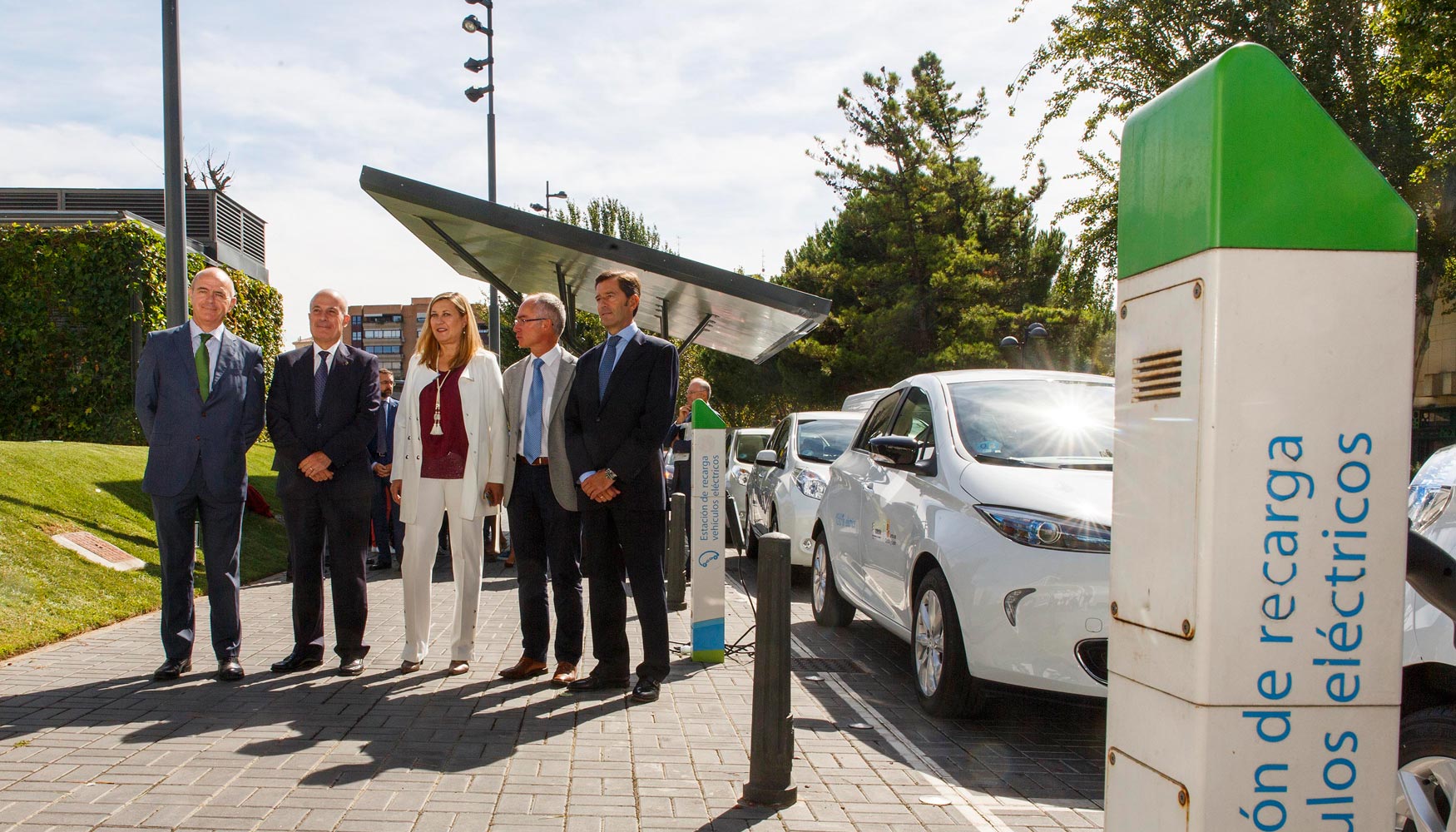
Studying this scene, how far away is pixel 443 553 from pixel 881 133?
95.3 feet

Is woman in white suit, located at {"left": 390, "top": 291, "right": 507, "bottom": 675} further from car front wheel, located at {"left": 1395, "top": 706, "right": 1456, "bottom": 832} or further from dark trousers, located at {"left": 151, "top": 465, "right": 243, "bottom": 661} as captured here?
car front wheel, located at {"left": 1395, "top": 706, "right": 1456, "bottom": 832}

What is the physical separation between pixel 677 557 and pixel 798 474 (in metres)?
1.54

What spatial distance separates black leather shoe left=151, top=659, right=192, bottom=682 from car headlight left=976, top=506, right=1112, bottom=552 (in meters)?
4.15

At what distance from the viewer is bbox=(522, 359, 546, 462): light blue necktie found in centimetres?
611

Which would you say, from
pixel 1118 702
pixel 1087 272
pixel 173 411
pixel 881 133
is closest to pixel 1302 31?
pixel 1087 272

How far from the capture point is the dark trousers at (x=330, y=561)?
620 cm

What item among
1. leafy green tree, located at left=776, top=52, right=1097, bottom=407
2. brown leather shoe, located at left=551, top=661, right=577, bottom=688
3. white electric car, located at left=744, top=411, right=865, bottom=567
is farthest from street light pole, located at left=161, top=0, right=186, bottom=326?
leafy green tree, located at left=776, top=52, right=1097, bottom=407

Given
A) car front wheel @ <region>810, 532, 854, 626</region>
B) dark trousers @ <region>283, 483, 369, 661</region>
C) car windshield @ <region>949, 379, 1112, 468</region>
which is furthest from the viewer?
car front wheel @ <region>810, 532, 854, 626</region>

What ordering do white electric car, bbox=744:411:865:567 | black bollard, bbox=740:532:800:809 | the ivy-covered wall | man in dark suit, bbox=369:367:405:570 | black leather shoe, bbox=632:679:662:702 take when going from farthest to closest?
the ivy-covered wall, man in dark suit, bbox=369:367:405:570, white electric car, bbox=744:411:865:567, black leather shoe, bbox=632:679:662:702, black bollard, bbox=740:532:800:809

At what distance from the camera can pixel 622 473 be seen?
222 inches

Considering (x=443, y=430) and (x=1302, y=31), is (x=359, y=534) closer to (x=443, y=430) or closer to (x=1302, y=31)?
(x=443, y=430)

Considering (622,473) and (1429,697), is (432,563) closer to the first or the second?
(622,473)

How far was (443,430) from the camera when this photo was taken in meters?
6.30

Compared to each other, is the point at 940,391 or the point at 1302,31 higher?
the point at 1302,31
